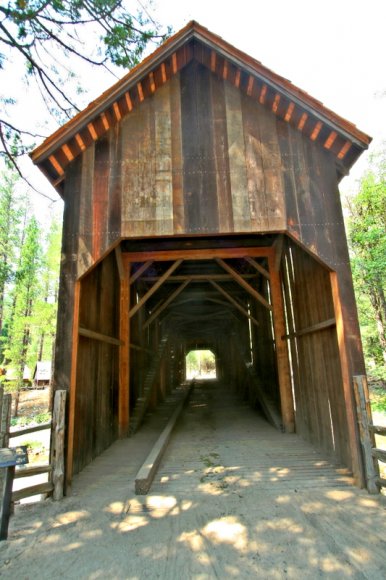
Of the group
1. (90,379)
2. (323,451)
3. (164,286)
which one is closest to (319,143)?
(323,451)

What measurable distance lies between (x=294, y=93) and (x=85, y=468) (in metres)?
6.12

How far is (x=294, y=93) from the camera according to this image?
14.3ft

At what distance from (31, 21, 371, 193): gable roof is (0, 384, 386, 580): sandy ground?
423 cm

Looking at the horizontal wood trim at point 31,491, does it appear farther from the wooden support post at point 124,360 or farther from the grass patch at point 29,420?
the grass patch at point 29,420

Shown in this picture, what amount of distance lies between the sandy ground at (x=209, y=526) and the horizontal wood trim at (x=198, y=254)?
3.83 meters

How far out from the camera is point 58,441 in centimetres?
388

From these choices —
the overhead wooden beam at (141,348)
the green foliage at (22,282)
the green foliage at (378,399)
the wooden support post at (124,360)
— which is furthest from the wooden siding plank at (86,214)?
the green foliage at (22,282)

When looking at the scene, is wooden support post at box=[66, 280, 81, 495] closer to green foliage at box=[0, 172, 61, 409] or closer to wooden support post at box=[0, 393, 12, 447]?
wooden support post at box=[0, 393, 12, 447]

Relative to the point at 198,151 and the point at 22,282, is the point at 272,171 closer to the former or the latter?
the point at 198,151

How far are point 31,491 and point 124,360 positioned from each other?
12.2ft

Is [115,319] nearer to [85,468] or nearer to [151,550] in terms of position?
[85,468]

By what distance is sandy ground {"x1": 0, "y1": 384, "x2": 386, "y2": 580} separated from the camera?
2.43m

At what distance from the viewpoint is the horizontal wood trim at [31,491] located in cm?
329

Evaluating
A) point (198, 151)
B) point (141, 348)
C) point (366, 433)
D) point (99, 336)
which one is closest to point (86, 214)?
point (198, 151)
